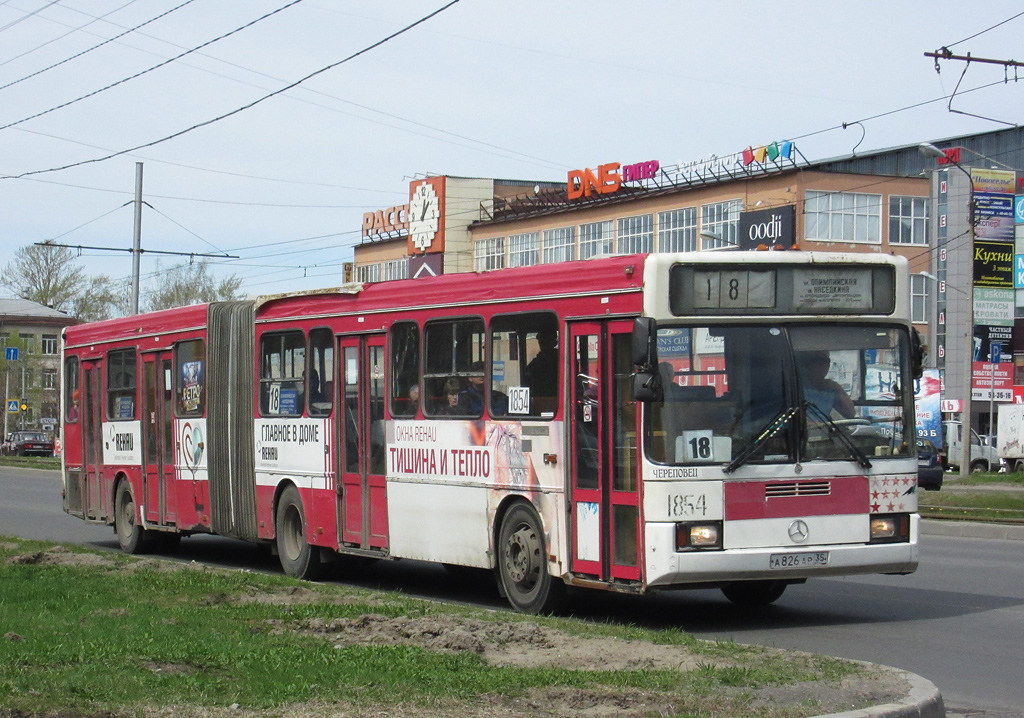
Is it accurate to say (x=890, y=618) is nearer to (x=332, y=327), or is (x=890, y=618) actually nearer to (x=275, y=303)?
(x=332, y=327)

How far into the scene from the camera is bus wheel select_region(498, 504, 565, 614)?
1202cm

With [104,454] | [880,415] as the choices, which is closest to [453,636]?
[880,415]

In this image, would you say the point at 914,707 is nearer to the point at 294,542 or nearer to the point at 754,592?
the point at 754,592

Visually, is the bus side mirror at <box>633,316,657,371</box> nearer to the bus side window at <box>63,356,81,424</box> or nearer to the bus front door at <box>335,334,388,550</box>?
the bus front door at <box>335,334,388,550</box>

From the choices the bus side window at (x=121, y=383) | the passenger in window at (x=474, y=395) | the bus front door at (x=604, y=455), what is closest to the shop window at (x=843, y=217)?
the bus side window at (x=121, y=383)

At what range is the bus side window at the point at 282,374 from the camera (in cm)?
1616

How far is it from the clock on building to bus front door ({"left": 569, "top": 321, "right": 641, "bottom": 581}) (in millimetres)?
80382

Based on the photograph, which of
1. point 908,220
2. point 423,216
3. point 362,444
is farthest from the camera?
point 423,216

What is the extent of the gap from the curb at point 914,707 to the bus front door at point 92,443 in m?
15.4

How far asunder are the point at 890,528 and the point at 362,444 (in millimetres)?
5687

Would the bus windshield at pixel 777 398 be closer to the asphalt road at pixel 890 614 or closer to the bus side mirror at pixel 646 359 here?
the bus side mirror at pixel 646 359

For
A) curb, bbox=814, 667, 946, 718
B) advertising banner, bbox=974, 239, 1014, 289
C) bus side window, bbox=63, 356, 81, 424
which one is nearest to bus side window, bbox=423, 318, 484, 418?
curb, bbox=814, 667, 946, 718

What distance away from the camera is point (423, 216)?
92875 mm

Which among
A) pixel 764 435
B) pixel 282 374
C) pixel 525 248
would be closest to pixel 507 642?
pixel 764 435
